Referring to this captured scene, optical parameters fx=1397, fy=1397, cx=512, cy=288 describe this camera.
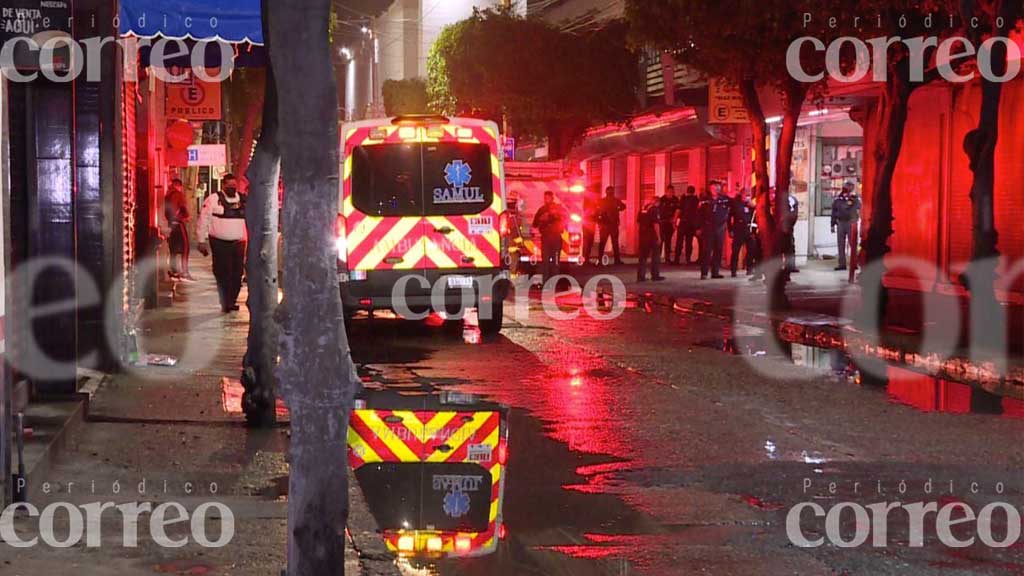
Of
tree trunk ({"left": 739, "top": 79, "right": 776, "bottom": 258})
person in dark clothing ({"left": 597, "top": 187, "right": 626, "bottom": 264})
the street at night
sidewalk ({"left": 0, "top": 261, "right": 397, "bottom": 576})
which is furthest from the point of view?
person in dark clothing ({"left": 597, "top": 187, "right": 626, "bottom": 264})

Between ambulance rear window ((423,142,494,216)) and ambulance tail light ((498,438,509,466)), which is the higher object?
ambulance rear window ((423,142,494,216))

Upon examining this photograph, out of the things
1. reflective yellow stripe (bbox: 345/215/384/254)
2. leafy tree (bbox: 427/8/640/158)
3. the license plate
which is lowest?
the license plate

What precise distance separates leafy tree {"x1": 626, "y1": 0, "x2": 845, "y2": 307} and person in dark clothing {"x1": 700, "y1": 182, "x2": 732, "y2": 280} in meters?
5.83

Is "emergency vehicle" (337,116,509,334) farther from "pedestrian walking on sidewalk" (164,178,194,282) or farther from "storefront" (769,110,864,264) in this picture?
"storefront" (769,110,864,264)

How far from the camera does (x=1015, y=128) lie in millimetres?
21328

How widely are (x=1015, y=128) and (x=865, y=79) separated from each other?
2415 millimetres

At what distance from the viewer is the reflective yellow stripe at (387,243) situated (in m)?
15.9

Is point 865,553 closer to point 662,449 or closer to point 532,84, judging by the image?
point 662,449

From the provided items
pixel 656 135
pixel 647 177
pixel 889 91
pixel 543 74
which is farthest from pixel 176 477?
pixel 647 177

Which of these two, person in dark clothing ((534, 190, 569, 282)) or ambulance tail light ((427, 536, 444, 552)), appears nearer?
ambulance tail light ((427, 536, 444, 552))

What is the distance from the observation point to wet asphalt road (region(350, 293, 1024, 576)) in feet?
20.9

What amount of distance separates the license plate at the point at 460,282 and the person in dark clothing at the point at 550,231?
10.5 m

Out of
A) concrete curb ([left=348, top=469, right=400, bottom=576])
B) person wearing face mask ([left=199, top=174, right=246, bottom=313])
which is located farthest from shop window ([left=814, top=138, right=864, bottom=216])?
concrete curb ([left=348, top=469, right=400, bottom=576])

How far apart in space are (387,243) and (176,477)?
26.6 feet
